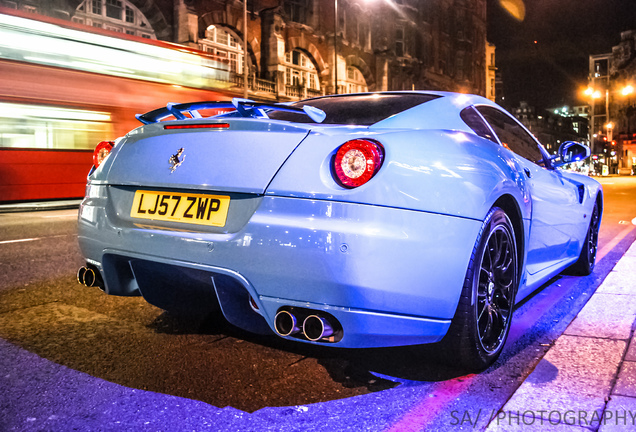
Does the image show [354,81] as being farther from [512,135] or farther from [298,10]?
[512,135]

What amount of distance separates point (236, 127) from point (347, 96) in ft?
4.00

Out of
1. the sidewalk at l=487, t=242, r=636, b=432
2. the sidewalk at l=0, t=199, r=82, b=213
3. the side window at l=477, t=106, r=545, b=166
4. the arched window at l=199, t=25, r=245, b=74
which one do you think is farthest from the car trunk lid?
the arched window at l=199, t=25, r=245, b=74

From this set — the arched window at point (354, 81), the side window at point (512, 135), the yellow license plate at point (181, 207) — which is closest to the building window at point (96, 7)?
the arched window at point (354, 81)

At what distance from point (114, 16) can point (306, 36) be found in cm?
1232

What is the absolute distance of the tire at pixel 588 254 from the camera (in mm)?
4875

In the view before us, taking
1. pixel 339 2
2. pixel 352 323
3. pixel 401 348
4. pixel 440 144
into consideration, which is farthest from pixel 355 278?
pixel 339 2

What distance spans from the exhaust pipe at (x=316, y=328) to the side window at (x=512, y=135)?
71.4 inches

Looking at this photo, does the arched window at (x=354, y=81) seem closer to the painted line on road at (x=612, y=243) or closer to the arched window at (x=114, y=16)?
the arched window at (x=114, y=16)

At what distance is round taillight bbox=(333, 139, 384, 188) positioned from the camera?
2.18 m

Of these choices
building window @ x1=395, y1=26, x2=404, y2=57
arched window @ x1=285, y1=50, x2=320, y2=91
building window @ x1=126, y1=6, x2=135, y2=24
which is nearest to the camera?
building window @ x1=126, y1=6, x2=135, y2=24

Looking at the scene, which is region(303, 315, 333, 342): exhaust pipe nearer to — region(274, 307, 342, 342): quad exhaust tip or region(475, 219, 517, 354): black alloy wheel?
region(274, 307, 342, 342): quad exhaust tip

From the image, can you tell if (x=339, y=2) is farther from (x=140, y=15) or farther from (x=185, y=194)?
(x=185, y=194)

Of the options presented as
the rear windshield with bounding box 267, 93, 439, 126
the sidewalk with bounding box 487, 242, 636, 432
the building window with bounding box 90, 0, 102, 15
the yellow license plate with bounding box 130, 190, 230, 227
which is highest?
the building window with bounding box 90, 0, 102, 15

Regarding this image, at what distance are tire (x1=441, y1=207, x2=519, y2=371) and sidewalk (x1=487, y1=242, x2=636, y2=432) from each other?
0.24 metres
